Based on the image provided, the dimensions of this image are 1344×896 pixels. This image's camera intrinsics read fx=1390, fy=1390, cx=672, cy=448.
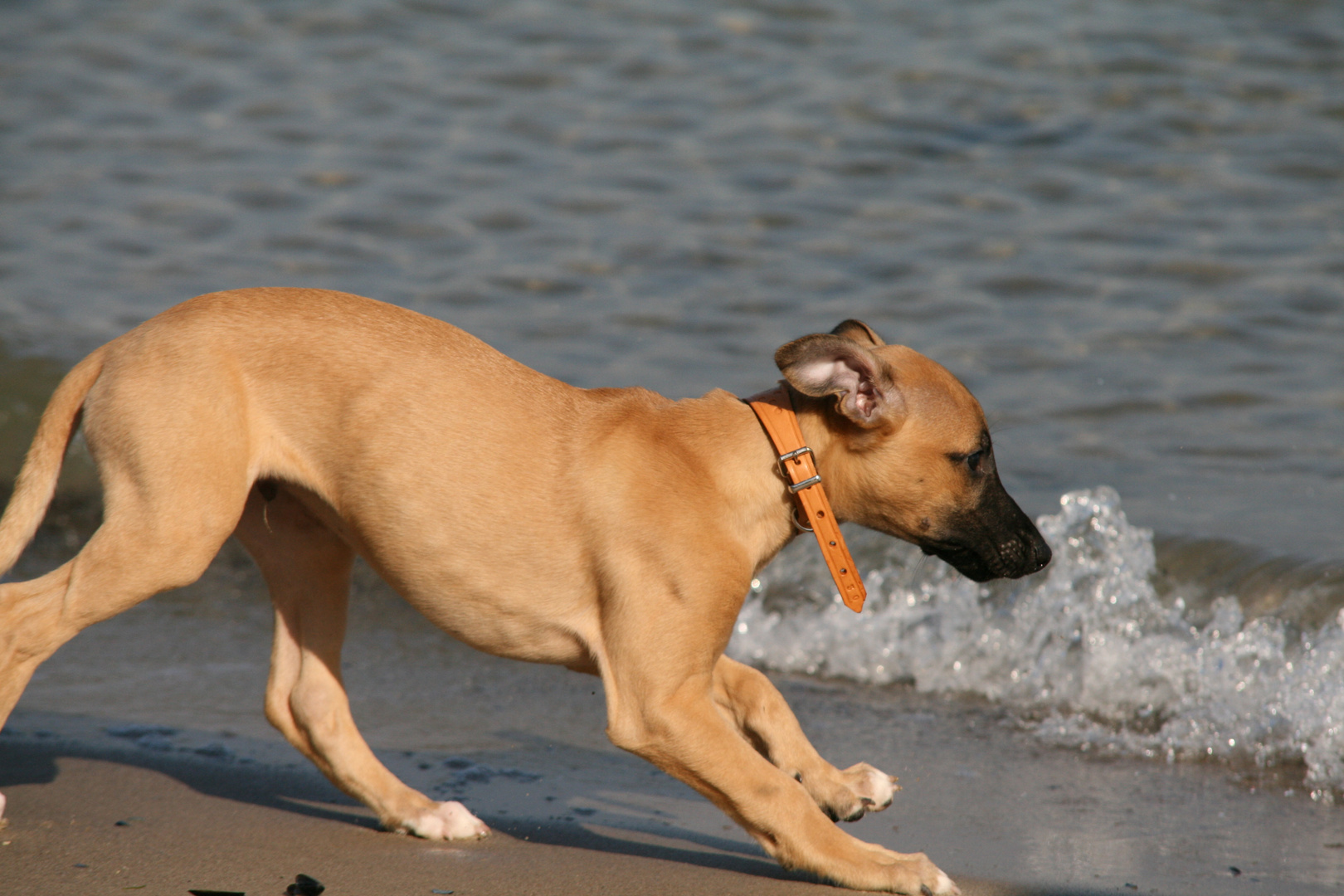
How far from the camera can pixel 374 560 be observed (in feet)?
13.1

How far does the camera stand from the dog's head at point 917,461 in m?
3.81

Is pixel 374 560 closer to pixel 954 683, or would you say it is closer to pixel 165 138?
pixel 954 683

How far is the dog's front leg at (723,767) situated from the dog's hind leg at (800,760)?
0.98 ft

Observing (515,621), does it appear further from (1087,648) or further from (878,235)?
(878,235)

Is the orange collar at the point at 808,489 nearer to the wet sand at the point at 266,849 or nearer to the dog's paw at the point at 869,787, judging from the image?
the dog's paw at the point at 869,787

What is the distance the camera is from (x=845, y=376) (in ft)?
12.3

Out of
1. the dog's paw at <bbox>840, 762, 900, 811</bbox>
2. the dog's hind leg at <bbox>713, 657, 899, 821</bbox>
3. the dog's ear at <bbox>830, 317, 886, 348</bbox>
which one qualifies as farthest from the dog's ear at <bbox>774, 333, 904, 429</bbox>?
the dog's paw at <bbox>840, 762, 900, 811</bbox>

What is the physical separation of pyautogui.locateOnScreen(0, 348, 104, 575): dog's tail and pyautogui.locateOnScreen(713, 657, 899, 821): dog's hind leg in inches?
81.9

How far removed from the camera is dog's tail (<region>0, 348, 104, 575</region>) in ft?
13.0

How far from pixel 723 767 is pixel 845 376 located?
3.59ft

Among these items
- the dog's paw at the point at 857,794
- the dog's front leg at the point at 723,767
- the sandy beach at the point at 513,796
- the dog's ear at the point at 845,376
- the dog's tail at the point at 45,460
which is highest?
the dog's ear at the point at 845,376

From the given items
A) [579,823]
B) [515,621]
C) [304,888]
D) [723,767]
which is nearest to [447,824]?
[579,823]

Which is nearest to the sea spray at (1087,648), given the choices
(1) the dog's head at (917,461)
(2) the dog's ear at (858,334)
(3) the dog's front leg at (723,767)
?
(1) the dog's head at (917,461)

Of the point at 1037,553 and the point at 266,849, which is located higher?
the point at 1037,553
